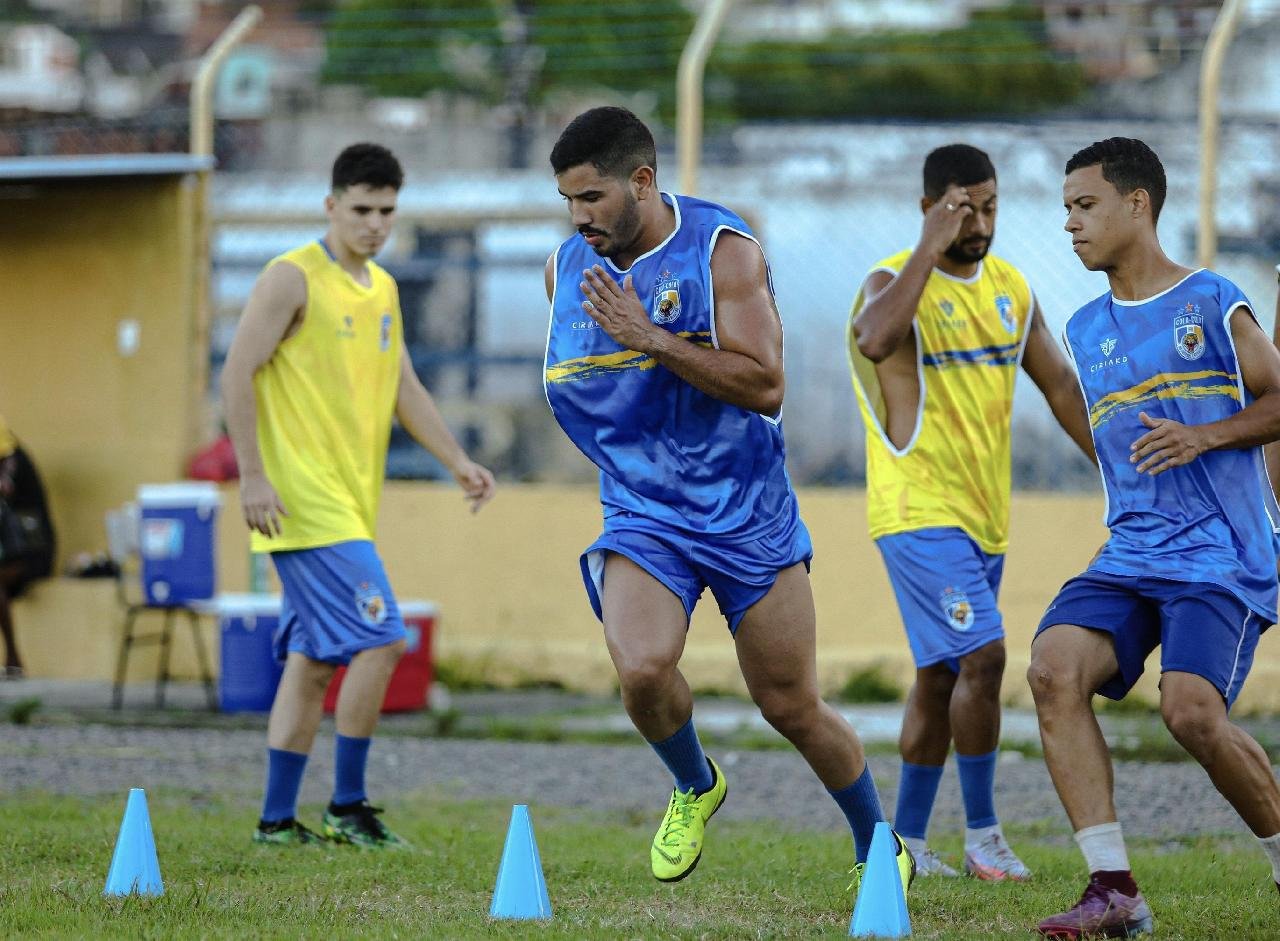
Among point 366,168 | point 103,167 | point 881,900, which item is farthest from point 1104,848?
point 103,167

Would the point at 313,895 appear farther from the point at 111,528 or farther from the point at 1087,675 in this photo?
Answer: the point at 111,528

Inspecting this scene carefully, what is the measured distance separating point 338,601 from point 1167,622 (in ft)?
9.96

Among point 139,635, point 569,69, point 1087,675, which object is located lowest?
point 139,635

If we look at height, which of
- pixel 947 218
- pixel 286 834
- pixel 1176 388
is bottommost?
pixel 286 834

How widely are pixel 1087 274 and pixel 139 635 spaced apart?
6157mm

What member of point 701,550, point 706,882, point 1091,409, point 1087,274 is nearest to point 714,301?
point 701,550

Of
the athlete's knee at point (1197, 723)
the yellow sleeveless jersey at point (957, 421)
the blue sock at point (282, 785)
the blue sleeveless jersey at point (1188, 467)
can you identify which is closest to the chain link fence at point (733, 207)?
the yellow sleeveless jersey at point (957, 421)

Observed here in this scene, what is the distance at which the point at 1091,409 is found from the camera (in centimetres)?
542

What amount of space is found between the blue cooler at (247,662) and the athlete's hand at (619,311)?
19.8 ft

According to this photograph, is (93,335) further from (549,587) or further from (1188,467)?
(1188,467)

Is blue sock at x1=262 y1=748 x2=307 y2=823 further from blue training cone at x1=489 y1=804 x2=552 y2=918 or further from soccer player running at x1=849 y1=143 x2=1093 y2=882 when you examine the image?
soccer player running at x1=849 y1=143 x2=1093 y2=882

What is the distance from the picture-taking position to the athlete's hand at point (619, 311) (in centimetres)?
502

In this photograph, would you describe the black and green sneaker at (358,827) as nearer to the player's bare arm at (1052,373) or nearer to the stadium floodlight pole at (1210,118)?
the player's bare arm at (1052,373)

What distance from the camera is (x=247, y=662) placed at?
10758 millimetres
